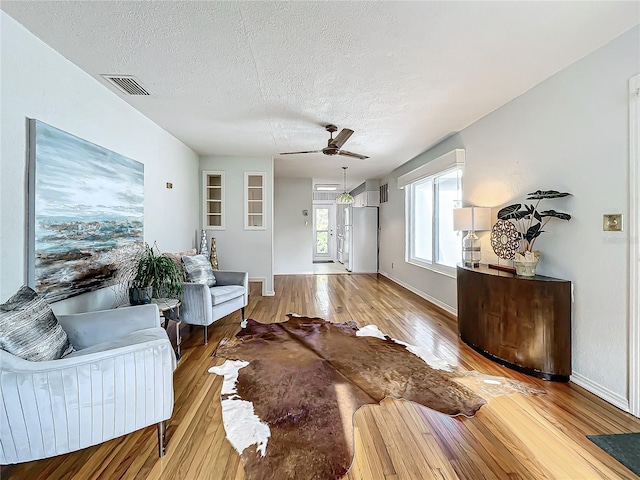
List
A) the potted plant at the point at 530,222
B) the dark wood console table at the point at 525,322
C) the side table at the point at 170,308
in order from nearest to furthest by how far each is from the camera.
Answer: the dark wood console table at the point at 525,322 < the potted plant at the point at 530,222 < the side table at the point at 170,308

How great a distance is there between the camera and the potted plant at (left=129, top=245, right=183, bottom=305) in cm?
260

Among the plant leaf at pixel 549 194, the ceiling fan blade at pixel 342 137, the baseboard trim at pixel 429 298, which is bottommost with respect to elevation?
the baseboard trim at pixel 429 298

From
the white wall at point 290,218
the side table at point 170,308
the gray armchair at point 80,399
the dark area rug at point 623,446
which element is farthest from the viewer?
the white wall at point 290,218

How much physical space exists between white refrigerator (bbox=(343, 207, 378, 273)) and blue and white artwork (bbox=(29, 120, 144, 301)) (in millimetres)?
5824

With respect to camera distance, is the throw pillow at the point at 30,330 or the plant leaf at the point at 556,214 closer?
the throw pillow at the point at 30,330

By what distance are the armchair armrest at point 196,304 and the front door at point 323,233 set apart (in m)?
8.39

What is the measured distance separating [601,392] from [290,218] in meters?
6.48

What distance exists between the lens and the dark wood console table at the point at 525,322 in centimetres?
233

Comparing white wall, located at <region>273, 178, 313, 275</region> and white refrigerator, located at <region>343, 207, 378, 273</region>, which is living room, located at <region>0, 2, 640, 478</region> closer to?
white wall, located at <region>273, 178, 313, 275</region>

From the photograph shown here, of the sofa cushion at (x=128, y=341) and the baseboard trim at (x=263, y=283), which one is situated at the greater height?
the sofa cushion at (x=128, y=341)

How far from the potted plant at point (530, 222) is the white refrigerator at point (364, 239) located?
207 inches

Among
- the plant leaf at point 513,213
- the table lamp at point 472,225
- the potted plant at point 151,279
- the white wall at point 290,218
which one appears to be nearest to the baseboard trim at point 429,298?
the table lamp at point 472,225

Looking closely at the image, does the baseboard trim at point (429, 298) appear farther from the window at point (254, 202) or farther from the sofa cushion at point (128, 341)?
the sofa cushion at point (128, 341)

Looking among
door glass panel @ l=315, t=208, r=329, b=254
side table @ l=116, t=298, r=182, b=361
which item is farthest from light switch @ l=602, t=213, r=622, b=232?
door glass panel @ l=315, t=208, r=329, b=254
